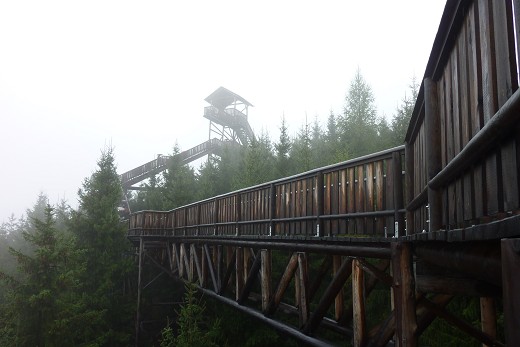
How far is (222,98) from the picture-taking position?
1757 inches

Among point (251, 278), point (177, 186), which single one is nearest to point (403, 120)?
point (177, 186)

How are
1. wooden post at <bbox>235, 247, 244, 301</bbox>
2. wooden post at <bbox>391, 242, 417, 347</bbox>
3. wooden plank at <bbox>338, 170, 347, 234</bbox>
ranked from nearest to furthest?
wooden post at <bbox>391, 242, 417, 347</bbox> → wooden plank at <bbox>338, 170, 347, 234</bbox> → wooden post at <bbox>235, 247, 244, 301</bbox>

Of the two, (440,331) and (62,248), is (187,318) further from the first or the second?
(440,331)

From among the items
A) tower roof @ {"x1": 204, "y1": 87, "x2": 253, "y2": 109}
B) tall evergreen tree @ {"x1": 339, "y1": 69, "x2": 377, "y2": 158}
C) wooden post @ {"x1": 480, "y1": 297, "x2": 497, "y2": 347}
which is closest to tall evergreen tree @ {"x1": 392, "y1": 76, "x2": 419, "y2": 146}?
tall evergreen tree @ {"x1": 339, "y1": 69, "x2": 377, "y2": 158}

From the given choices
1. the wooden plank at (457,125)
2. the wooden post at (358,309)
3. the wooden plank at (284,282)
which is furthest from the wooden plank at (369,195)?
the wooden plank at (457,125)

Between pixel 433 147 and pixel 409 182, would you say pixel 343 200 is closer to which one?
pixel 409 182

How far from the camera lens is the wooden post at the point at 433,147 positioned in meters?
3.16

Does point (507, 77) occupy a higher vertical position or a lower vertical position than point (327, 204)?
higher

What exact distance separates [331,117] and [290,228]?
40.9 metres

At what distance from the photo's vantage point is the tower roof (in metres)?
44.2

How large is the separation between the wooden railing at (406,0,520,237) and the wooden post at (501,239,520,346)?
262 mm

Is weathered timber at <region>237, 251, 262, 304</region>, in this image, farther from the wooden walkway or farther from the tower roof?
the tower roof

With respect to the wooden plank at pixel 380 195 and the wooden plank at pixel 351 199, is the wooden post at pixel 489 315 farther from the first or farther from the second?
the wooden plank at pixel 351 199

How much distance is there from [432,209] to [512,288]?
1.89 m
